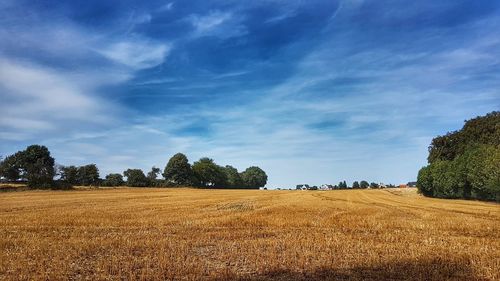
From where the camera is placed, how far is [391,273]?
11094mm

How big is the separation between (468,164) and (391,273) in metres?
63.0

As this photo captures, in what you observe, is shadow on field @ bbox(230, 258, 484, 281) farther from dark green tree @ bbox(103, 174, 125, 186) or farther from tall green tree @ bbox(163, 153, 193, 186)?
tall green tree @ bbox(163, 153, 193, 186)

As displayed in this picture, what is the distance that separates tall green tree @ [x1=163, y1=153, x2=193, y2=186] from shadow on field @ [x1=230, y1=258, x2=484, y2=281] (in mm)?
154065

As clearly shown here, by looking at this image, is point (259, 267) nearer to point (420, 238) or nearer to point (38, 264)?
point (38, 264)

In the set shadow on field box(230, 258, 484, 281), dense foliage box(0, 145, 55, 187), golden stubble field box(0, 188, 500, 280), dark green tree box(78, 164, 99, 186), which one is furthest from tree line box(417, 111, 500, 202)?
dense foliage box(0, 145, 55, 187)

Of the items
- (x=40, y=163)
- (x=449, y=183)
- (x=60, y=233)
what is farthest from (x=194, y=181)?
(x=60, y=233)

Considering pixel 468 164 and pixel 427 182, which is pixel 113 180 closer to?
pixel 427 182

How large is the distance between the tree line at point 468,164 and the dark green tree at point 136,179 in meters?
86.9

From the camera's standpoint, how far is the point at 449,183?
75.6 metres

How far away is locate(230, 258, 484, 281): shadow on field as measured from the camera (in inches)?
417

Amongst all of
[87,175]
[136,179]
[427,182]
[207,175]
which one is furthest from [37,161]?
[427,182]

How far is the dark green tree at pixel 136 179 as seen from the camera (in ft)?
469

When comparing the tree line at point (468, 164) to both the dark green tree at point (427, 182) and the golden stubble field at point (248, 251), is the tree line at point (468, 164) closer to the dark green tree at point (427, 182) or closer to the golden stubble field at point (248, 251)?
the dark green tree at point (427, 182)

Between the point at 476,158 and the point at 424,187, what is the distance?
1306 inches
